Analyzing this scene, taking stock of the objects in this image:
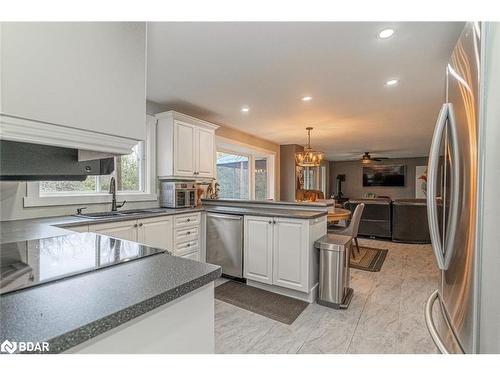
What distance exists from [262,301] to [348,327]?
880mm

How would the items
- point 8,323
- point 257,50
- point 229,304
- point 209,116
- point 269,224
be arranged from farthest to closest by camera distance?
point 209,116 < point 269,224 < point 229,304 < point 257,50 < point 8,323

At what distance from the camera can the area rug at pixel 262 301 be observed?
2.41m

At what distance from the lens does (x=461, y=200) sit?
0.99m

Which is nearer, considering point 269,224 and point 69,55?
point 69,55

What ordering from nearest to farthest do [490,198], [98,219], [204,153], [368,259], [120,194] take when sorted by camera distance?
[490,198]
[98,219]
[120,194]
[204,153]
[368,259]

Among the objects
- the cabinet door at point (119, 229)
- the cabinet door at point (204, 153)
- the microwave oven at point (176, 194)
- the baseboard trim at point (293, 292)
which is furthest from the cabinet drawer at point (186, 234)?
the baseboard trim at point (293, 292)

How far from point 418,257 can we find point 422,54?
3.50m

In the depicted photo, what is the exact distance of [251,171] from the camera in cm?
595

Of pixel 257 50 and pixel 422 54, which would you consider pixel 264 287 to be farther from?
pixel 422 54

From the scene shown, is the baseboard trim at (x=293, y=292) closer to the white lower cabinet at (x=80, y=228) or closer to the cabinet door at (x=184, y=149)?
the cabinet door at (x=184, y=149)

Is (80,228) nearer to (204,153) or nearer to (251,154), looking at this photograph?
(204,153)

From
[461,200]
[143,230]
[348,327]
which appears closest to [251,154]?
[143,230]
